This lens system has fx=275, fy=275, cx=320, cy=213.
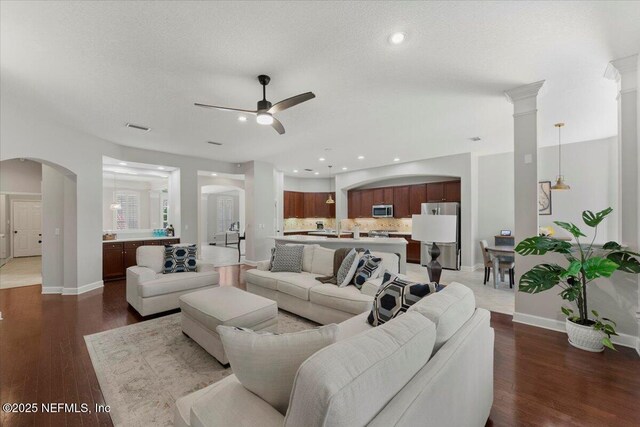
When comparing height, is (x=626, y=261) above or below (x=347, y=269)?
above

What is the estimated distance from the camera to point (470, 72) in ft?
9.86

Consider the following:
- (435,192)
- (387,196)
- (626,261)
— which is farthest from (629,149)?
(387,196)

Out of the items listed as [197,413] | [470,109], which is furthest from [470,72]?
[197,413]

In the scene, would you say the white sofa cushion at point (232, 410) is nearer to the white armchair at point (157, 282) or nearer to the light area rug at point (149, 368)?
the light area rug at point (149, 368)

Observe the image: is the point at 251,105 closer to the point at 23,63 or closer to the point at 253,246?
the point at 23,63

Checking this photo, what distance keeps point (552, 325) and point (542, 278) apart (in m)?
0.82

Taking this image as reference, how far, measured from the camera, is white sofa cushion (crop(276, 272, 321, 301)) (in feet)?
11.5

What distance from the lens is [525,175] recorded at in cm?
350

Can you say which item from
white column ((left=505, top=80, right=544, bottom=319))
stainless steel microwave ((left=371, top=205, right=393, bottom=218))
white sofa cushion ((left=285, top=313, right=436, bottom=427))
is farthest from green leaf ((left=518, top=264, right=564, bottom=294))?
stainless steel microwave ((left=371, top=205, right=393, bottom=218))

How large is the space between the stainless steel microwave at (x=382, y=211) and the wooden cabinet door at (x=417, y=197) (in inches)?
24.5

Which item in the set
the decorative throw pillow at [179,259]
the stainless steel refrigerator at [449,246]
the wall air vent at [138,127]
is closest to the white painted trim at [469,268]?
the stainless steel refrigerator at [449,246]

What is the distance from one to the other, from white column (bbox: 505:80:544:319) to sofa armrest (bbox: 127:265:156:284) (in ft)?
16.0

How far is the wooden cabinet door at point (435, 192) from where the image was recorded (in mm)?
7488

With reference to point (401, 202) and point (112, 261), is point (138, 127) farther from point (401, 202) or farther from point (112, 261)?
point (401, 202)
